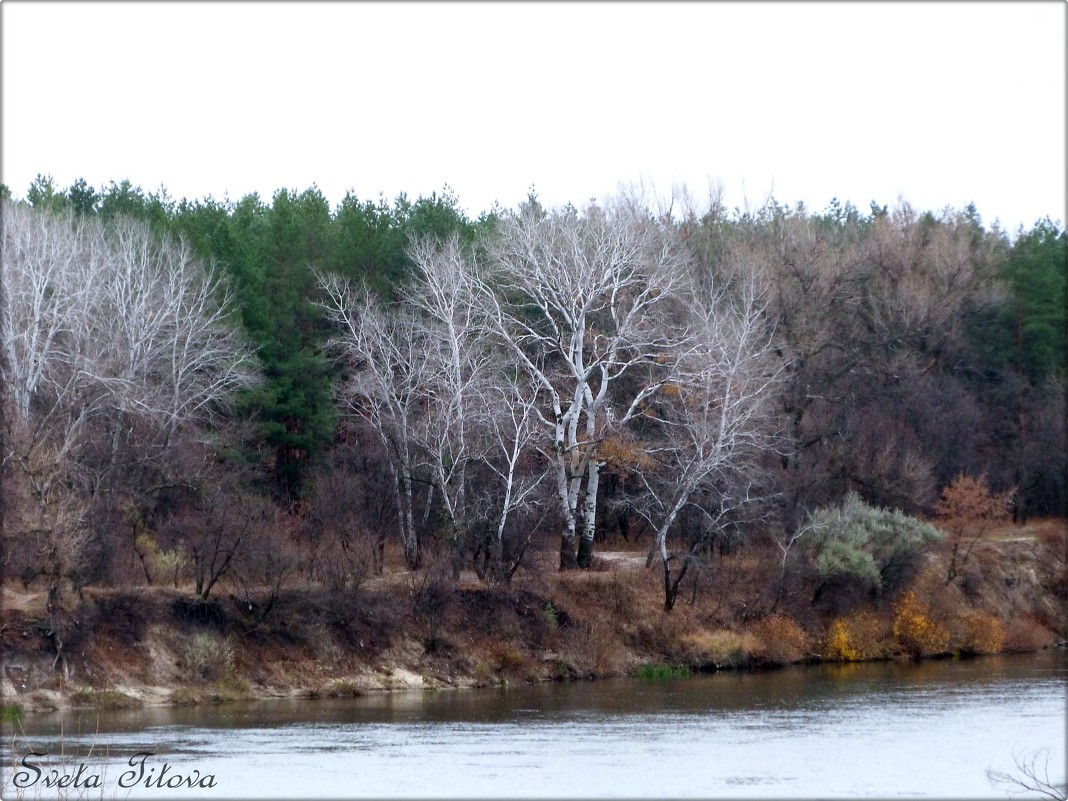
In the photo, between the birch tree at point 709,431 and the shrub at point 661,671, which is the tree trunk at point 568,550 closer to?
the birch tree at point 709,431

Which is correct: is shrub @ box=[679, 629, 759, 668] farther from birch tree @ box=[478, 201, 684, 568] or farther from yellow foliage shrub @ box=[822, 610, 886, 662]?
birch tree @ box=[478, 201, 684, 568]

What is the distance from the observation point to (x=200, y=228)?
2116 inches

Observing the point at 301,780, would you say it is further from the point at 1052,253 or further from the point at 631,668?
the point at 1052,253

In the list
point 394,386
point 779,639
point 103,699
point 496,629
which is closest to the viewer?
point 103,699

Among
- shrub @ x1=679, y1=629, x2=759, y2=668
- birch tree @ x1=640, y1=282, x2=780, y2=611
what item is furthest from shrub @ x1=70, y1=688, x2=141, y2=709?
shrub @ x1=679, y1=629, x2=759, y2=668

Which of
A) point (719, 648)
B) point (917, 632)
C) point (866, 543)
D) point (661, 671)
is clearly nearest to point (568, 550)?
point (661, 671)

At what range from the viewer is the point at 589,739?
29.3 metres

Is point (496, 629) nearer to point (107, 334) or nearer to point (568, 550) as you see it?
point (568, 550)

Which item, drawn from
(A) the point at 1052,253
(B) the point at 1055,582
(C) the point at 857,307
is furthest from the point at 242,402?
(A) the point at 1052,253

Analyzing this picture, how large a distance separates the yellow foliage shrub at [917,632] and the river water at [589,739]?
6070 millimetres

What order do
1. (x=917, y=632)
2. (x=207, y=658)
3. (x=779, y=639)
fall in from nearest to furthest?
(x=207, y=658) → (x=779, y=639) → (x=917, y=632)

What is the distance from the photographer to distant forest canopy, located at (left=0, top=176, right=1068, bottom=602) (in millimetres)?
42250

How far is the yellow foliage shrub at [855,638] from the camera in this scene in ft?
150

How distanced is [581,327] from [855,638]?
14.3 m
